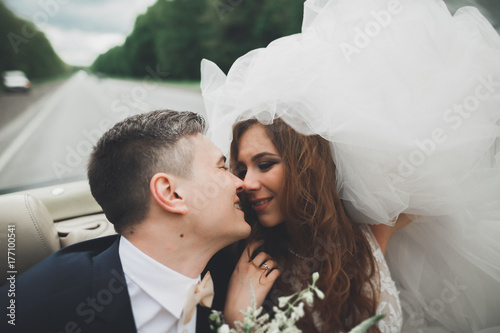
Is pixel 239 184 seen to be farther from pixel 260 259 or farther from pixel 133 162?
pixel 133 162

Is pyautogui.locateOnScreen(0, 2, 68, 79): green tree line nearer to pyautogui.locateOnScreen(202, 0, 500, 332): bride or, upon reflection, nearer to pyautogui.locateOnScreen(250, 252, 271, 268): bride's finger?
pyautogui.locateOnScreen(202, 0, 500, 332): bride

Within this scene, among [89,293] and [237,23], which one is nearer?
[89,293]

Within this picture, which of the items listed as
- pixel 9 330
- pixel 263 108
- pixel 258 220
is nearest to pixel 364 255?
pixel 258 220

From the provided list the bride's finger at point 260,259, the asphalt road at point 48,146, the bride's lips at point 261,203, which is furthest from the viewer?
the asphalt road at point 48,146

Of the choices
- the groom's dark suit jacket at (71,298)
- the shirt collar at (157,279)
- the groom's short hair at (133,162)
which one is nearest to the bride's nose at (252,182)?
the groom's short hair at (133,162)

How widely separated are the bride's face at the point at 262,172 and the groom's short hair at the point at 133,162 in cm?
34

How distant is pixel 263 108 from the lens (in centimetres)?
186

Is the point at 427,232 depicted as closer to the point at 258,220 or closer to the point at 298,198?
the point at 298,198

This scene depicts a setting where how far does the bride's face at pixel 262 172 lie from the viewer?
1938 millimetres

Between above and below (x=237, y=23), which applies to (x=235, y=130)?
below

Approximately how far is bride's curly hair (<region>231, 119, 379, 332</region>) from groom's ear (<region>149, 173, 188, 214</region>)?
511 mm

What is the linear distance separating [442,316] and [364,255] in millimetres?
721

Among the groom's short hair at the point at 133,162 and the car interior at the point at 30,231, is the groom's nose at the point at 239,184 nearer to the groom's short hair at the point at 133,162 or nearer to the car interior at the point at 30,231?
the groom's short hair at the point at 133,162

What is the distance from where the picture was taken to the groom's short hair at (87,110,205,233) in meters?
1.77
